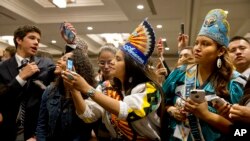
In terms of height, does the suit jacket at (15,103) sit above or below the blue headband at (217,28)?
below

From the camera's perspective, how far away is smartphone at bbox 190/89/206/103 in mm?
1267

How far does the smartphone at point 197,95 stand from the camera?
1.27 metres

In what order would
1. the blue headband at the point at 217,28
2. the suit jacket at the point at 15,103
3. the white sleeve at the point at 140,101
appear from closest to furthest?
the white sleeve at the point at 140,101, the blue headband at the point at 217,28, the suit jacket at the point at 15,103

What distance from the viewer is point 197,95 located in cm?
128

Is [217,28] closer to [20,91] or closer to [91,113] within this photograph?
[91,113]

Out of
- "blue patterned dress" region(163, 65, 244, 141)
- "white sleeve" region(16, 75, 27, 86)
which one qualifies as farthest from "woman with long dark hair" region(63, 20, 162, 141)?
"white sleeve" region(16, 75, 27, 86)

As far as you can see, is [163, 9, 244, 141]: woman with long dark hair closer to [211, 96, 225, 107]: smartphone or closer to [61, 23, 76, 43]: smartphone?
[211, 96, 225, 107]: smartphone

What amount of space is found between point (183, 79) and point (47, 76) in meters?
1.24

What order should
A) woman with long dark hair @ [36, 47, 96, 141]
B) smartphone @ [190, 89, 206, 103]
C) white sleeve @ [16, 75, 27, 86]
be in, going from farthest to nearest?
white sleeve @ [16, 75, 27, 86], woman with long dark hair @ [36, 47, 96, 141], smartphone @ [190, 89, 206, 103]

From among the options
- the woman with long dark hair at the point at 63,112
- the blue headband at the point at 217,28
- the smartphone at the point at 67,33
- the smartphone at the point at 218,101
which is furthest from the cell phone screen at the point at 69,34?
the smartphone at the point at 218,101

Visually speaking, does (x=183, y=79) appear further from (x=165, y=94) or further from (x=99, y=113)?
(x=99, y=113)

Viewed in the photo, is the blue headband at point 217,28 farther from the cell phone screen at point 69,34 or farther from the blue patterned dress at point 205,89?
the cell phone screen at point 69,34

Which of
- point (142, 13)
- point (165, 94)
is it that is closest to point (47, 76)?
point (165, 94)

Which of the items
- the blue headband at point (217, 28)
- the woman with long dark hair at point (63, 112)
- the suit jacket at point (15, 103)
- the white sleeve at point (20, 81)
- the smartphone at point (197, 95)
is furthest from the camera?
the suit jacket at point (15, 103)
